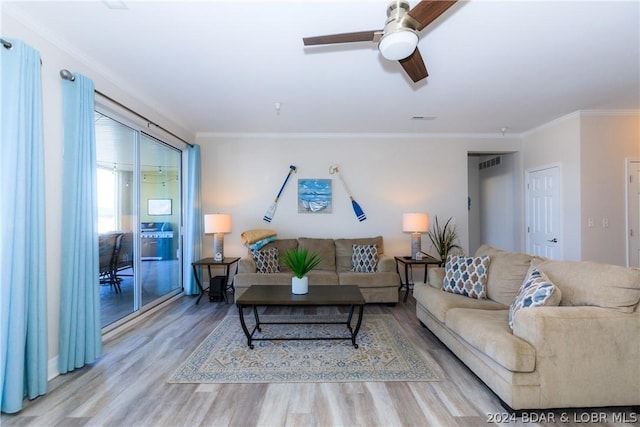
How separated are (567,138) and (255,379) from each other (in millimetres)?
5009

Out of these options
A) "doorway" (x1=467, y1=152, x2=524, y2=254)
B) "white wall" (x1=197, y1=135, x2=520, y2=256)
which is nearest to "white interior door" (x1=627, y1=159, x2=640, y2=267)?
"doorway" (x1=467, y1=152, x2=524, y2=254)

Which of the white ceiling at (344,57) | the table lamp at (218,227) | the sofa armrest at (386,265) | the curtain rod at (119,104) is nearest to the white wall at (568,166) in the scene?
the white ceiling at (344,57)

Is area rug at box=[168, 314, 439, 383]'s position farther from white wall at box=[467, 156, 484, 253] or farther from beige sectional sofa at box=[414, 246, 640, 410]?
white wall at box=[467, 156, 484, 253]

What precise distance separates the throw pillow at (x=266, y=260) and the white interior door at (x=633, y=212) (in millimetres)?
4867

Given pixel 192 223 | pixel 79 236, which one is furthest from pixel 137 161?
pixel 79 236

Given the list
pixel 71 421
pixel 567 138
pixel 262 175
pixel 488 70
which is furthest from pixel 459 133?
pixel 71 421

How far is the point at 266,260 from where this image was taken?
4.00 meters

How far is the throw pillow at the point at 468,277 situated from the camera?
2.73 m

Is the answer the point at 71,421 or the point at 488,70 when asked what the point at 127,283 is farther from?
the point at 488,70

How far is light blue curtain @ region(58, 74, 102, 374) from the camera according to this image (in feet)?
7.00

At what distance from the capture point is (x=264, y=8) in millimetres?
1842

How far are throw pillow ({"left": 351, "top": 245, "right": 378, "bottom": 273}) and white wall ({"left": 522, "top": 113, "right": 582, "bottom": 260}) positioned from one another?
107 inches

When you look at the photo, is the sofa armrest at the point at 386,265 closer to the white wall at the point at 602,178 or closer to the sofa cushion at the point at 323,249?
the sofa cushion at the point at 323,249

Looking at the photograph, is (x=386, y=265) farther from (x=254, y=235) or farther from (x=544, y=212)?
(x=544, y=212)
